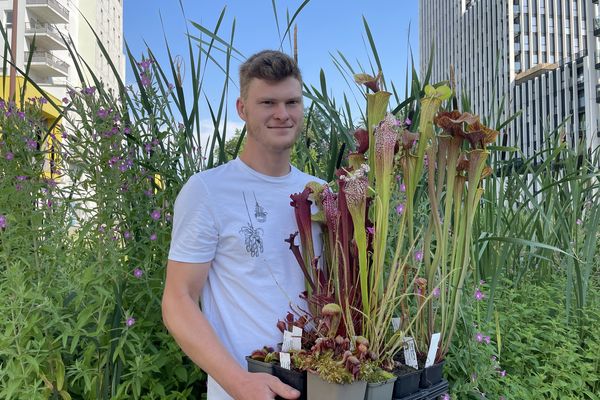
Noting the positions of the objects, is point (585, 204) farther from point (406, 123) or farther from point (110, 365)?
point (110, 365)

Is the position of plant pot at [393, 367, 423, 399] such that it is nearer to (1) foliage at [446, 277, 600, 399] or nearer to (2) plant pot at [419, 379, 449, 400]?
(2) plant pot at [419, 379, 449, 400]

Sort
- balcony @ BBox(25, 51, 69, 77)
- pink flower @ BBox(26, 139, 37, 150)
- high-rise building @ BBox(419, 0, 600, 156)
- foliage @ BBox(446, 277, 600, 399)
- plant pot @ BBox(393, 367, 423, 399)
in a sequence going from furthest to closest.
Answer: high-rise building @ BBox(419, 0, 600, 156) → balcony @ BBox(25, 51, 69, 77) → pink flower @ BBox(26, 139, 37, 150) → foliage @ BBox(446, 277, 600, 399) → plant pot @ BBox(393, 367, 423, 399)

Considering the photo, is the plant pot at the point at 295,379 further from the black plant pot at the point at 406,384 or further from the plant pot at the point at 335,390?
the black plant pot at the point at 406,384

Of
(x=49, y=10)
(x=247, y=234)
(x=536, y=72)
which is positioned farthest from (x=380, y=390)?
(x=536, y=72)

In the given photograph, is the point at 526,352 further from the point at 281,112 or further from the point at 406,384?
the point at 281,112

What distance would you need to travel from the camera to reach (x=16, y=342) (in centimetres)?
143

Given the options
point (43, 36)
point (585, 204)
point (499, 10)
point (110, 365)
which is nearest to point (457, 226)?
point (110, 365)

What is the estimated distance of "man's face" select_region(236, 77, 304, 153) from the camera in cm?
121

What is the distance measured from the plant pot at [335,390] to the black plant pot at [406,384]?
0.12 meters

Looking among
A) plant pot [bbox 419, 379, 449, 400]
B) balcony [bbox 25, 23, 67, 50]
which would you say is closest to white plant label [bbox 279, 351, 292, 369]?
plant pot [bbox 419, 379, 449, 400]

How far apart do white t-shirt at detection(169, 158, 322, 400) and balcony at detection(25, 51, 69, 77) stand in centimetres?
2710

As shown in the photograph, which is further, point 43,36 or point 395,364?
point 43,36

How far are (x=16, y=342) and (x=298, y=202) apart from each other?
0.94m

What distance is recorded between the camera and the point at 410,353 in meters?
1.04
